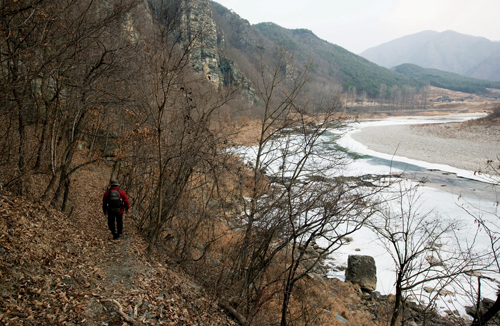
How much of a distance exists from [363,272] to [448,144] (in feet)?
96.3

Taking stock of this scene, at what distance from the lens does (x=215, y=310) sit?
599 centimetres

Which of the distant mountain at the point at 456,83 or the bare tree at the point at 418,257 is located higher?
the distant mountain at the point at 456,83

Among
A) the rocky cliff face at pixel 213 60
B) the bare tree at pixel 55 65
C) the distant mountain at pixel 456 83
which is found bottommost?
the bare tree at pixel 55 65

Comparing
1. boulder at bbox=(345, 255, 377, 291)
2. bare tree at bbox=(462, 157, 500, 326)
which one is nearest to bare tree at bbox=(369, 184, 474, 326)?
bare tree at bbox=(462, 157, 500, 326)

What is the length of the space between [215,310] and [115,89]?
656 cm

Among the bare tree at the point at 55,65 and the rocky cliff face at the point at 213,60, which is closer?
the bare tree at the point at 55,65

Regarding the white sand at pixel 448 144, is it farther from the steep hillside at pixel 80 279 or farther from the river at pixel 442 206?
the steep hillside at pixel 80 279

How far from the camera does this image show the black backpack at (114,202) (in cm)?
640

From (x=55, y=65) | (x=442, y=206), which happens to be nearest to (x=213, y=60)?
(x=442, y=206)

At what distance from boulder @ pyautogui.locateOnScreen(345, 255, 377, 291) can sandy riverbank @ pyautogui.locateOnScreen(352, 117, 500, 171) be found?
16.1 m

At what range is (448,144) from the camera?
32.1m

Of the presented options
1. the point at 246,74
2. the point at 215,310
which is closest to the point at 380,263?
the point at 215,310

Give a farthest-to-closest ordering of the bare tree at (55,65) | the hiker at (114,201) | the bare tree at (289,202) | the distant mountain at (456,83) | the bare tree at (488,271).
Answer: the distant mountain at (456,83)
the hiker at (114,201)
the bare tree at (289,202)
the bare tree at (55,65)
the bare tree at (488,271)

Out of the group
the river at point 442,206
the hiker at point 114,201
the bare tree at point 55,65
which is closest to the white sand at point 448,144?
the river at point 442,206
